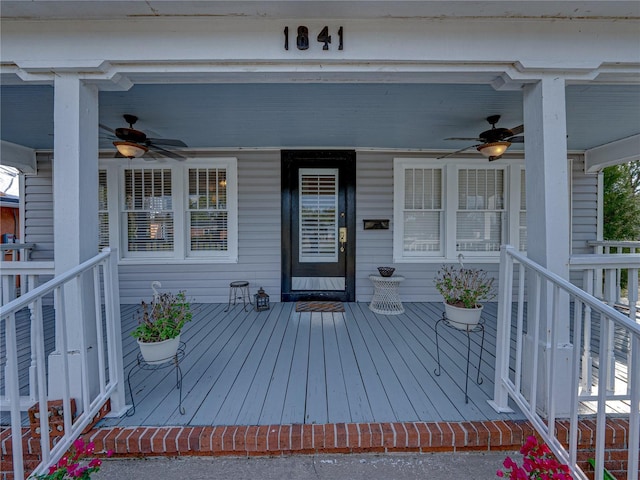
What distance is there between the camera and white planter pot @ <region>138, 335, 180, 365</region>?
1.87 m

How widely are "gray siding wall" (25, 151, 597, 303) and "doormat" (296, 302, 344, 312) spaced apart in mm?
401

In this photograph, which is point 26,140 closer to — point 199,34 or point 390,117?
point 199,34

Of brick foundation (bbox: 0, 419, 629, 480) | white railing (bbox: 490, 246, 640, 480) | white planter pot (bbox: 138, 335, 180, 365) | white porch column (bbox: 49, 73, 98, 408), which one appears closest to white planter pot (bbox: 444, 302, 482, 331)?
white railing (bbox: 490, 246, 640, 480)

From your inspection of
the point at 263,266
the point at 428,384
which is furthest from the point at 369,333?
the point at 263,266

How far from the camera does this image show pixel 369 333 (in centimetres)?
314

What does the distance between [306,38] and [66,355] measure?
6.97ft

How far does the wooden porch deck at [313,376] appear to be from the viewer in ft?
5.90

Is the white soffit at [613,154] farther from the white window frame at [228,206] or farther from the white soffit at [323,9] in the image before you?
the white window frame at [228,206]

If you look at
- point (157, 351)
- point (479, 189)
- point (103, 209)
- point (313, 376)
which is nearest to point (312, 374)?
point (313, 376)

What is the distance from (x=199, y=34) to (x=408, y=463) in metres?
2.78

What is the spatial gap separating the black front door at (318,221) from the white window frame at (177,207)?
0.78 meters

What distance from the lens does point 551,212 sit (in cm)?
175

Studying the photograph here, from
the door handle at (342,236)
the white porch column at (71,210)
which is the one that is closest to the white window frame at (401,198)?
the door handle at (342,236)

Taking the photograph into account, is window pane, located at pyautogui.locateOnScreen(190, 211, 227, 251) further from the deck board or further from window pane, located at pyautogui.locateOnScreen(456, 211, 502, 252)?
window pane, located at pyautogui.locateOnScreen(456, 211, 502, 252)
